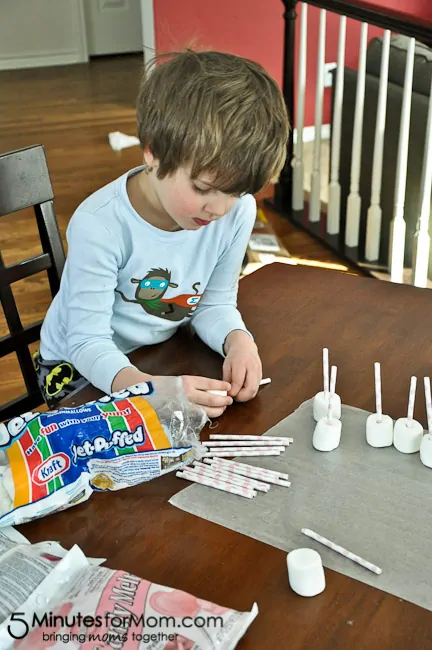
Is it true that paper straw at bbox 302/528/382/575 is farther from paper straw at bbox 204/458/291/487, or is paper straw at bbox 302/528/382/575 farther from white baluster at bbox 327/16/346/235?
white baluster at bbox 327/16/346/235

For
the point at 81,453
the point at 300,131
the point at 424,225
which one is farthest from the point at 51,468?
the point at 300,131

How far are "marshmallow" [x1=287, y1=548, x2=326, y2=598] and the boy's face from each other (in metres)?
0.49

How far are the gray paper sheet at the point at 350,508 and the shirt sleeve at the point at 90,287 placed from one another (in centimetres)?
33

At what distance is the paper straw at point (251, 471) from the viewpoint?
0.90 metres

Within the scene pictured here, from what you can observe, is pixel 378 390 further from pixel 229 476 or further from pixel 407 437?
pixel 229 476

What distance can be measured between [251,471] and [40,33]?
570cm

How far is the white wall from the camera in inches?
229

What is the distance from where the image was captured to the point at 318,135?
327 centimetres

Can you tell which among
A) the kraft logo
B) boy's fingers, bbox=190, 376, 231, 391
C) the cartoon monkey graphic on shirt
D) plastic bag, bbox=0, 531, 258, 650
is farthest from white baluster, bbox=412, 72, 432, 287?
plastic bag, bbox=0, 531, 258, 650

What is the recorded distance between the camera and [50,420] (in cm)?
89

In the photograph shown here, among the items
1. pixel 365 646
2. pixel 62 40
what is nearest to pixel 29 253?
pixel 365 646

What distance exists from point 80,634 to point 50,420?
0.89 feet

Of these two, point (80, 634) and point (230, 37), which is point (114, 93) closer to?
point (230, 37)

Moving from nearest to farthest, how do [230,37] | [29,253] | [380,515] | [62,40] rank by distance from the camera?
1. [380,515]
2. [29,253]
3. [230,37]
4. [62,40]
